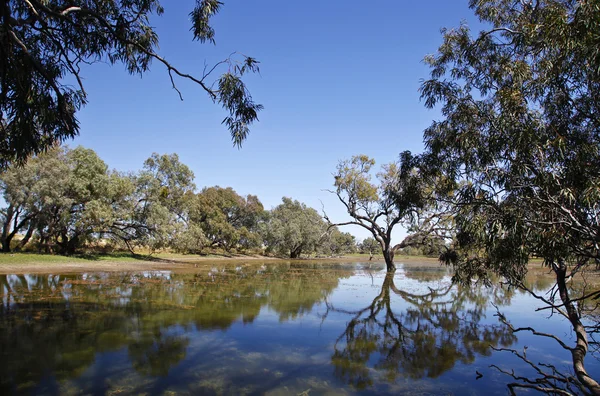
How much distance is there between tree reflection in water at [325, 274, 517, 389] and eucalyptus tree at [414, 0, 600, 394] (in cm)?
186

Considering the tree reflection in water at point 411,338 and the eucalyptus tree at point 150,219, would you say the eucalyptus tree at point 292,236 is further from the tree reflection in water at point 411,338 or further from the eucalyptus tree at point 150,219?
the tree reflection in water at point 411,338

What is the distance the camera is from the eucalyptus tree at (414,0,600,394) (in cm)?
521

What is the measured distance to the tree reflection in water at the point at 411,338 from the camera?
23.4 ft

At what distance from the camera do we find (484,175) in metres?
6.96

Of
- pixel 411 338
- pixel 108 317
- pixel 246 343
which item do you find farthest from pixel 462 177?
pixel 108 317

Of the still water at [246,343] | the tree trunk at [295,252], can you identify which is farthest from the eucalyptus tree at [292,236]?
the still water at [246,343]

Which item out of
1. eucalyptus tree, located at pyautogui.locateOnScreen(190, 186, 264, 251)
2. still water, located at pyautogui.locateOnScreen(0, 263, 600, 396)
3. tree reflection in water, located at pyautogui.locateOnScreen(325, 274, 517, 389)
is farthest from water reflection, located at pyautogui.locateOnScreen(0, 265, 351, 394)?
eucalyptus tree, located at pyautogui.locateOnScreen(190, 186, 264, 251)

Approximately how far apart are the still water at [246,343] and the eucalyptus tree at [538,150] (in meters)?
1.96

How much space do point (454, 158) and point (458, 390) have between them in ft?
15.7

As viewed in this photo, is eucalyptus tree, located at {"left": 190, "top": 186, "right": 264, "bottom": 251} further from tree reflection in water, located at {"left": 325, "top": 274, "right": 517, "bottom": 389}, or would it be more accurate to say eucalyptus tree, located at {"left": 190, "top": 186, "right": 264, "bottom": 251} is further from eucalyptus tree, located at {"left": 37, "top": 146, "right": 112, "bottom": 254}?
tree reflection in water, located at {"left": 325, "top": 274, "right": 517, "bottom": 389}

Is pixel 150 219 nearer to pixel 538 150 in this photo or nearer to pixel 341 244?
pixel 538 150

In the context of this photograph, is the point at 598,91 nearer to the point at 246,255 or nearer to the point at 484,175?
the point at 484,175

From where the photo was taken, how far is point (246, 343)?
27.4 ft

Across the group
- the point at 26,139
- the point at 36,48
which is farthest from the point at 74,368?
the point at 36,48
